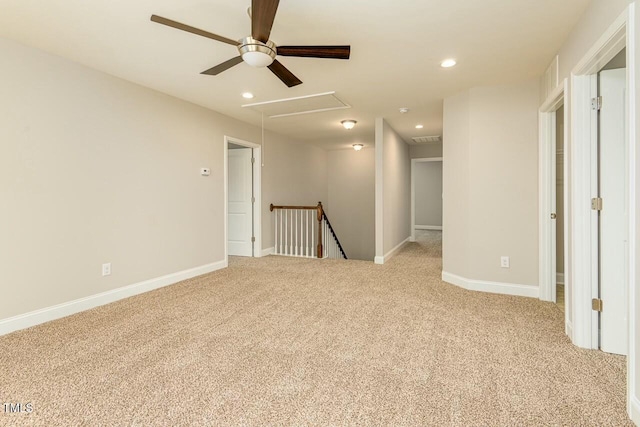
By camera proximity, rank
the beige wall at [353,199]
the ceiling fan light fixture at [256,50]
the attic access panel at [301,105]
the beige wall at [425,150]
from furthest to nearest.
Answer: the beige wall at [353,199] → the beige wall at [425,150] → the attic access panel at [301,105] → the ceiling fan light fixture at [256,50]

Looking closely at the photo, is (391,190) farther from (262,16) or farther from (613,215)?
(262,16)

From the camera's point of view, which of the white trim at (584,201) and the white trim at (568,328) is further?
the white trim at (568,328)

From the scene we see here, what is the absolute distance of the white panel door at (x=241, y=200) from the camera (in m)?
5.78

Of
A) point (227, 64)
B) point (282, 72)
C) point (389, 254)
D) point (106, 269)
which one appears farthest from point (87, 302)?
point (389, 254)

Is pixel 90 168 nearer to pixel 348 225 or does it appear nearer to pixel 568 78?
pixel 568 78

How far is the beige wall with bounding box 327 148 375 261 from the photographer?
812 centimetres

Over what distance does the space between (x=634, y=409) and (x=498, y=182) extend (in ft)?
8.50

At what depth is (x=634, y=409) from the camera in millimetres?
1470

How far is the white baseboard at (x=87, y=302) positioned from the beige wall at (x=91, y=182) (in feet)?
0.17

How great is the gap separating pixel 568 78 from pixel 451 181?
5.70 ft

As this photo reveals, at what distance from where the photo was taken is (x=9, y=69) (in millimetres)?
2582

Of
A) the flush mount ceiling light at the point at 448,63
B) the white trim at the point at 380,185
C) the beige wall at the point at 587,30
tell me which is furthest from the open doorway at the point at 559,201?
the white trim at the point at 380,185

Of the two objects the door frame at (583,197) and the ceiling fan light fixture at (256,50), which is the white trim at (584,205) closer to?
the door frame at (583,197)

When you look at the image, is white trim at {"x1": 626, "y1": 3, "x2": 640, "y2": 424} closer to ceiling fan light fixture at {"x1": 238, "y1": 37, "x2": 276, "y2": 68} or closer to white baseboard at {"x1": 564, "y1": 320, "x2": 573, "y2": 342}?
white baseboard at {"x1": 564, "y1": 320, "x2": 573, "y2": 342}
